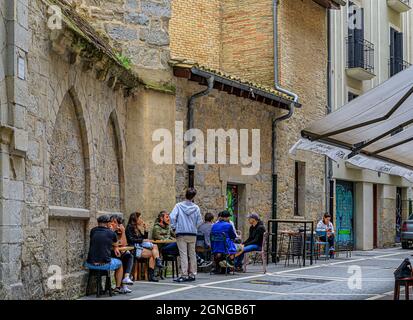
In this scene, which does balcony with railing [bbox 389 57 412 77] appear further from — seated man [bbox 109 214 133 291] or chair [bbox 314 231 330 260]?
seated man [bbox 109 214 133 291]

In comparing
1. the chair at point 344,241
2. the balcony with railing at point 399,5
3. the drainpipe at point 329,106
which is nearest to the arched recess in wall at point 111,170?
the drainpipe at point 329,106

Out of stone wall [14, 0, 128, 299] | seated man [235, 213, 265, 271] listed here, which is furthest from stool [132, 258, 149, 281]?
seated man [235, 213, 265, 271]

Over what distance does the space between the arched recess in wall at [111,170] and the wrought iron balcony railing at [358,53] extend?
47.8ft

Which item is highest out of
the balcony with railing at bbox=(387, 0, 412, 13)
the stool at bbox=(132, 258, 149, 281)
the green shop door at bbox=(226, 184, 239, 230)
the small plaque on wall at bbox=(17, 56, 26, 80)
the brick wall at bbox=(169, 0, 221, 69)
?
the balcony with railing at bbox=(387, 0, 412, 13)

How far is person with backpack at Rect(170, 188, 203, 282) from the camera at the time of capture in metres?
14.0

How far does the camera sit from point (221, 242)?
612 inches

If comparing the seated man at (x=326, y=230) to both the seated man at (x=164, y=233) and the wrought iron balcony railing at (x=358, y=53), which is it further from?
the seated man at (x=164, y=233)

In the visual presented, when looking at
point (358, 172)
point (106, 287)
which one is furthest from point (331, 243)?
point (106, 287)

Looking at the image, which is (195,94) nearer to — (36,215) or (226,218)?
(226,218)

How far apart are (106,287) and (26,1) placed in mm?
4691

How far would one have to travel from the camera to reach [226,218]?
51.7ft

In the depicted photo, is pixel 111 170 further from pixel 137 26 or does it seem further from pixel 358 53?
pixel 358 53

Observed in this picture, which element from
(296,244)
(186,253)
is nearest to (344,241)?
(296,244)

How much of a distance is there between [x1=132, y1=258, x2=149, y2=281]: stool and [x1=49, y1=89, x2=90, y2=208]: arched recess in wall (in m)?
2.42
